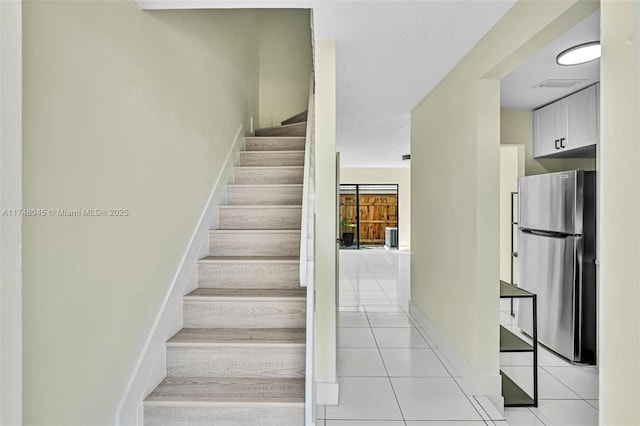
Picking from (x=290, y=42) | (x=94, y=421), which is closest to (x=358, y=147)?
(x=290, y=42)

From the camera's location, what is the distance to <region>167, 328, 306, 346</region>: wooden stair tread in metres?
2.25

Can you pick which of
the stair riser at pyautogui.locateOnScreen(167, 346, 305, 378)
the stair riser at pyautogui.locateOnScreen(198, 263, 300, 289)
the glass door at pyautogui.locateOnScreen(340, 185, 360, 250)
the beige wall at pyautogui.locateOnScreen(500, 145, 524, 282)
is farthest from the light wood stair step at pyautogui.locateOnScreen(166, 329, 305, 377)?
the glass door at pyautogui.locateOnScreen(340, 185, 360, 250)

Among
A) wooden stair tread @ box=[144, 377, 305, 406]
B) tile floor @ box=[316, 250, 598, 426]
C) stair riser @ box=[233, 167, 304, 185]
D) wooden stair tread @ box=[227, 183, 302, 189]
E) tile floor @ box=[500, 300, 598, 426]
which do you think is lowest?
tile floor @ box=[500, 300, 598, 426]

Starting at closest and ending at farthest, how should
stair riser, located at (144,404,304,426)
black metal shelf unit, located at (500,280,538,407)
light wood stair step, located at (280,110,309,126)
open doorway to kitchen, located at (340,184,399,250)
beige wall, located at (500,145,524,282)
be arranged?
stair riser, located at (144,404,304,426), black metal shelf unit, located at (500,280,538,407), light wood stair step, located at (280,110,309,126), beige wall, located at (500,145,524,282), open doorway to kitchen, located at (340,184,399,250)

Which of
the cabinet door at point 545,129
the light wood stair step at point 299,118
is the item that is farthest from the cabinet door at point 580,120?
the light wood stair step at point 299,118

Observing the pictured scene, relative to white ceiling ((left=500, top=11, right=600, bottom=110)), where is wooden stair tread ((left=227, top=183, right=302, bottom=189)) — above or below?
below

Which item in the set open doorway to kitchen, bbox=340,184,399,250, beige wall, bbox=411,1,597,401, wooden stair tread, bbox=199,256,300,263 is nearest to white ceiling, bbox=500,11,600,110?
beige wall, bbox=411,1,597,401

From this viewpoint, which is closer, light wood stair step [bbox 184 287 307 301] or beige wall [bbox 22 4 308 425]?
beige wall [bbox 22 4 308 425]

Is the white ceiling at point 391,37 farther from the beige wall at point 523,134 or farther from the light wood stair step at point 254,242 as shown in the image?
the light wood stair step at point 254,242

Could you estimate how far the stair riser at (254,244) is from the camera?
298 cm

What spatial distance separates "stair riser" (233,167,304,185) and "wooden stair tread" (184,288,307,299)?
3.96 feet

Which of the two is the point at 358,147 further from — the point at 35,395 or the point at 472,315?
the point at 35,395

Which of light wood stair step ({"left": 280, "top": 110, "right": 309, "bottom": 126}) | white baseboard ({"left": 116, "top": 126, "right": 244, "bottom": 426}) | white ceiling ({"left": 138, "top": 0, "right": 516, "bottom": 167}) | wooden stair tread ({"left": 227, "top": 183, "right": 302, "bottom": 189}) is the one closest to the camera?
white baseboard ({"left": 116, "top": 126, "right": 244, "bottom": 426})
